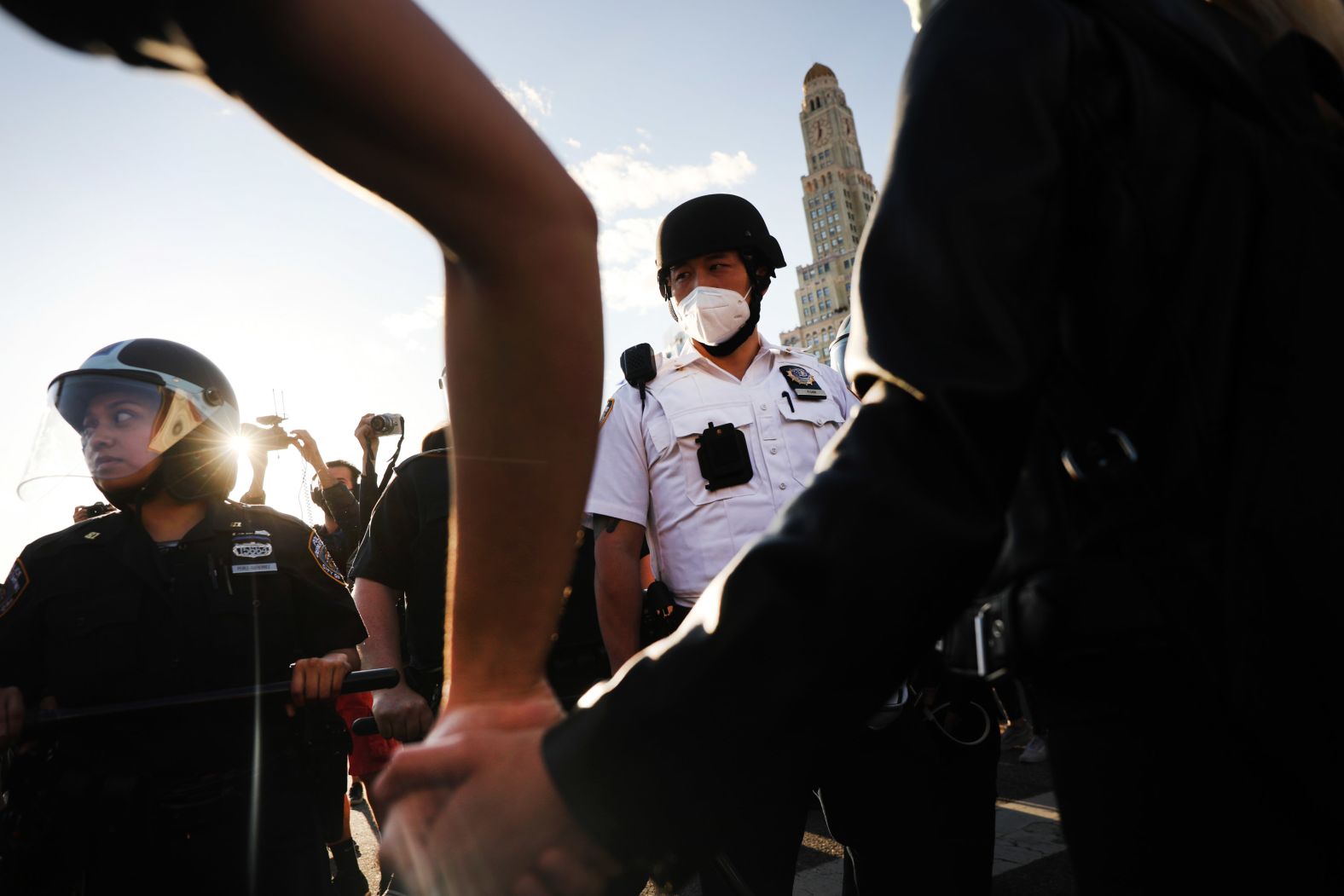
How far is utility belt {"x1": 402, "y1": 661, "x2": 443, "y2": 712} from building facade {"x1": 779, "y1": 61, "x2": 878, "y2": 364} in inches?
3765

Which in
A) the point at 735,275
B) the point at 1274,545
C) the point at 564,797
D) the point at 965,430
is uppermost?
the point at 735,275

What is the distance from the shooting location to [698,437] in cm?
261

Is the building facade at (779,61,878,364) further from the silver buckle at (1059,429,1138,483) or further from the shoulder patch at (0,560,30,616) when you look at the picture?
the silver buckle at (1059,429,1138,483)

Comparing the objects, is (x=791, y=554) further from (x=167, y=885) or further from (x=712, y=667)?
(x=167, y=885)

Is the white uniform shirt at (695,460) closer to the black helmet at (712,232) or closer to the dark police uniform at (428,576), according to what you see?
the black helmet at (712,232)

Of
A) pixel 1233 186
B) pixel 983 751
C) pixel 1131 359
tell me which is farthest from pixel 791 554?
pixel 983 751

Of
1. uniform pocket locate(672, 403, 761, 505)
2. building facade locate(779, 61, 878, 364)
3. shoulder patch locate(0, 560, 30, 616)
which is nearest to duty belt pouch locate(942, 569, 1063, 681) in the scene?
uniform pocket locate(672, 403, 761, 505)

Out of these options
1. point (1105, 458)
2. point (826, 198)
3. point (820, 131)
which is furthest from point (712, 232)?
point (820, 131)

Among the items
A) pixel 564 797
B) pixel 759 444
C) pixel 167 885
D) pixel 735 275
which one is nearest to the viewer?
pixel 564 797

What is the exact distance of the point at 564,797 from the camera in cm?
61

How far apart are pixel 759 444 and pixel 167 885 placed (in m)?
2.26

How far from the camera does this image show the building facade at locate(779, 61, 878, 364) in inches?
3851

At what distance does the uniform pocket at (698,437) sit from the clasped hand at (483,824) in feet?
6.32

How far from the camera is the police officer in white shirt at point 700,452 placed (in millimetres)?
2525
